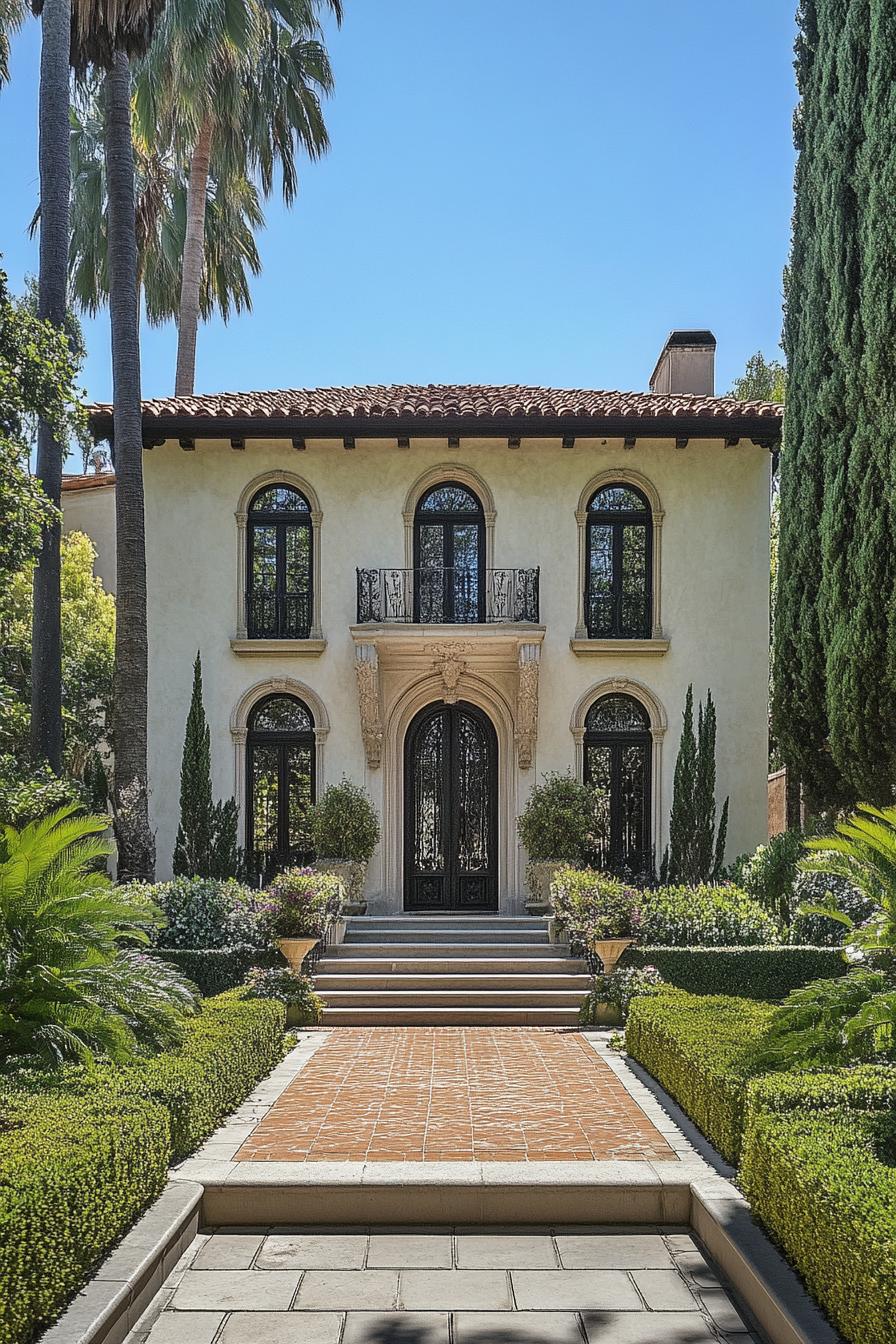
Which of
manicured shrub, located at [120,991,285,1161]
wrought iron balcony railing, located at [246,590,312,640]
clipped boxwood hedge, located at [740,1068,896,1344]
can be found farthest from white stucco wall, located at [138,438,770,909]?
clipped boxwood hedge, located at [740,1068,896,1344]

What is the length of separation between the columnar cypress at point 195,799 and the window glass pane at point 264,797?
0.75 meters

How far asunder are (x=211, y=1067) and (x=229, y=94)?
821 inches

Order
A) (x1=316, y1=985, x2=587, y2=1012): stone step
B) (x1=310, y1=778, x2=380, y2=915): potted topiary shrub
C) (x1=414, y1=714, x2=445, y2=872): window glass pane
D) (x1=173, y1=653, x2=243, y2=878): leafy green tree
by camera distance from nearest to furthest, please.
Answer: (x1=316, y1=985, x2=587, y2=1012): stone step → (x1=310, y1=778, x2=380, y2=915): potted topiary shrub → (x1=173, y1=653, x2=243, y2=878): leafy green tree → (x1=414, y1=714, x2=445, y2=872): window glass pane

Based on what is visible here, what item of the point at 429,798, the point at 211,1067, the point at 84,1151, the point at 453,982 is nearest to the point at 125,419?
the point at 429,798

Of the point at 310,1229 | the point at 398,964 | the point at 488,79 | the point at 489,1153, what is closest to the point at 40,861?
the point at 310,1229

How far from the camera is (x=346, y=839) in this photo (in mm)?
17500

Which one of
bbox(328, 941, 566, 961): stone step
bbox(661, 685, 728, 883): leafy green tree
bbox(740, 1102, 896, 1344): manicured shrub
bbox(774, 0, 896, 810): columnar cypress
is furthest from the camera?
bbox(661, 685, 728, 883): leafy green tree

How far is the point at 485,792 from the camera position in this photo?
19.1 m

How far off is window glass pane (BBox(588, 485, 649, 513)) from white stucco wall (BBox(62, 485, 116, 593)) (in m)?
9.29

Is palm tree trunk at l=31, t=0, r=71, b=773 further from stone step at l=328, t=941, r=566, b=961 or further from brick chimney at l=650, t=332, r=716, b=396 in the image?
brick chimney at l=650, t=332, r=716, b=396

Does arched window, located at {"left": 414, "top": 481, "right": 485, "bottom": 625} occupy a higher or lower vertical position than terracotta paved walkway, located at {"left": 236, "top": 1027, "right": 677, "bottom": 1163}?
higher

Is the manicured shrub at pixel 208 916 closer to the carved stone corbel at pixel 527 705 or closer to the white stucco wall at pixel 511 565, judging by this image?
the white stucco wall at pixel 511 565

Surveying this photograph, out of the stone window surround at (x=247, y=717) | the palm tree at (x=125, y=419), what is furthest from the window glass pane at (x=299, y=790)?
the palm tree at (x=125, y=419)

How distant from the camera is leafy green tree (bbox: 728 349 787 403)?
35.5 metres
